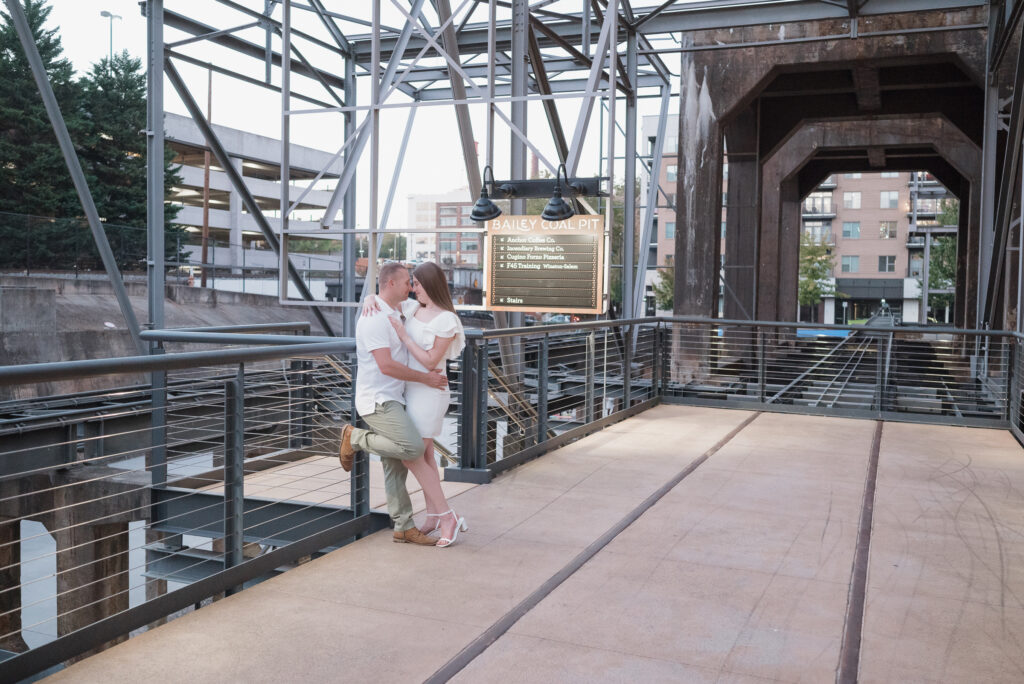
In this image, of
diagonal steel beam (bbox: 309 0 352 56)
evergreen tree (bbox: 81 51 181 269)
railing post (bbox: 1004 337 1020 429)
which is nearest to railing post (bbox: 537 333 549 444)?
railing post (bbox: 1004 337 1020 429)

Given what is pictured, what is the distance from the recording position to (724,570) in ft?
18.0

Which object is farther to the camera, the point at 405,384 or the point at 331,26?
the point at 331,26

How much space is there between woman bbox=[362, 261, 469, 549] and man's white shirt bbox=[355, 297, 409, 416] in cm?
10

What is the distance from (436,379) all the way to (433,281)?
1.93 feet

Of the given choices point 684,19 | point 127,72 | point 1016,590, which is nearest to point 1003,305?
point 684,19

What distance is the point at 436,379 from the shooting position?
562cm

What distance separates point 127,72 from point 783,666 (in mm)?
48148

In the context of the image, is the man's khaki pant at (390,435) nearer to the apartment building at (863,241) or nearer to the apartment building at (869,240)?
the apartment building at (863,241)

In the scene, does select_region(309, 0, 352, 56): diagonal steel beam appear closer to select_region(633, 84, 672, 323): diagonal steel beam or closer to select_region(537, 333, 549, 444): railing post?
select_region(633, 84, 672, 323): diagonal steel beam

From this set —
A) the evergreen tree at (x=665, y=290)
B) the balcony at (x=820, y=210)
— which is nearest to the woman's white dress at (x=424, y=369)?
the evergreen tree at (x=665, y=290)

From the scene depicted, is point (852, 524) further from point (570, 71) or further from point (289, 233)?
point (570, 71)

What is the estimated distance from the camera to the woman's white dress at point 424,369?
5.62 meters

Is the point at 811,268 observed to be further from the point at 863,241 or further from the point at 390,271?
the point at 390,271

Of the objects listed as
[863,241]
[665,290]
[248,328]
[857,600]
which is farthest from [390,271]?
[863,241]
